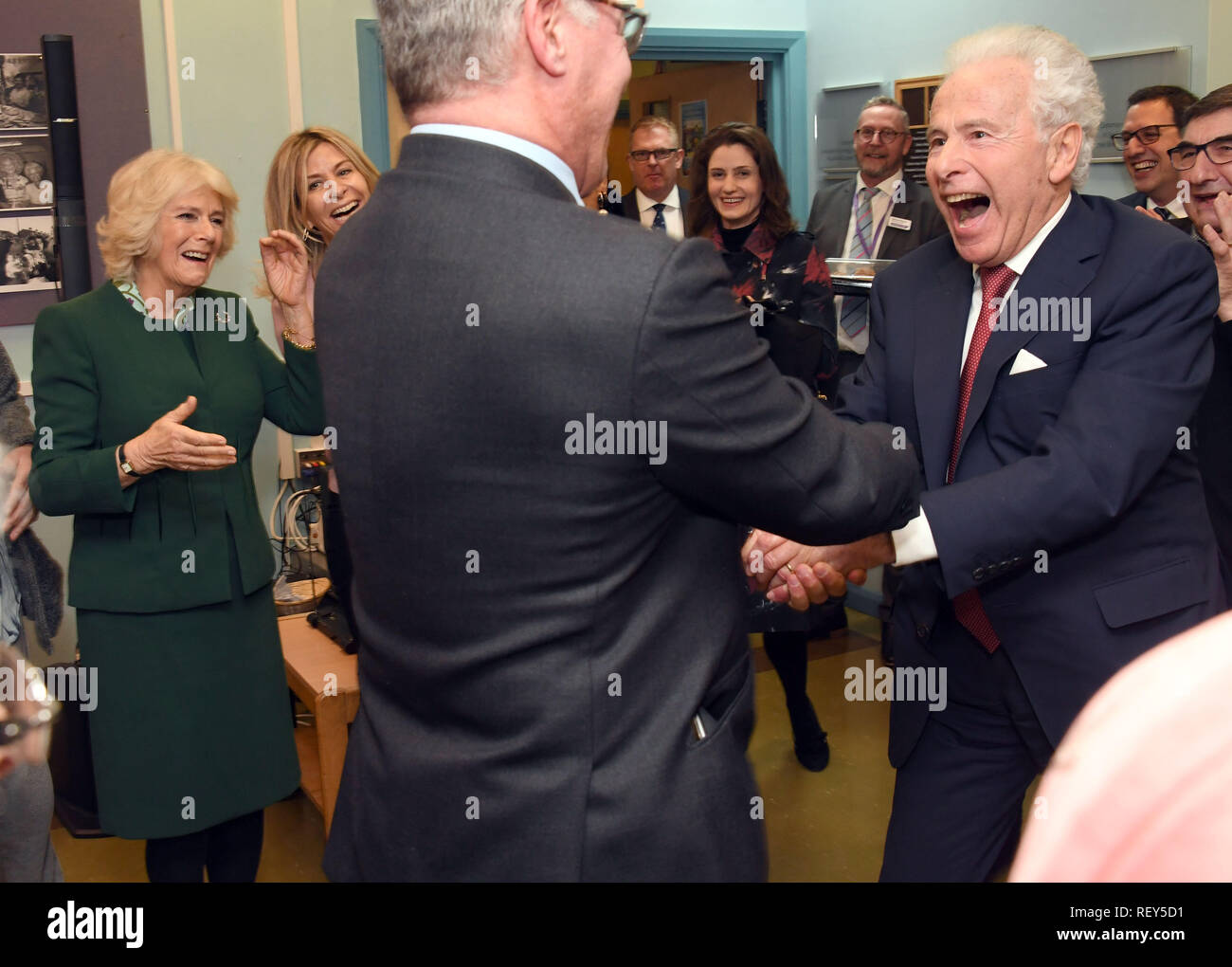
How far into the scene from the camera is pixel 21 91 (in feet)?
14.0

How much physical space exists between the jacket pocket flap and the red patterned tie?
0.19 m

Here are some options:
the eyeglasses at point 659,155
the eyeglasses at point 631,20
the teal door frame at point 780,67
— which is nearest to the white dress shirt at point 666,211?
the eyeglasses at point 659,155

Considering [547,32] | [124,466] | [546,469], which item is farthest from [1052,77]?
[124,466]

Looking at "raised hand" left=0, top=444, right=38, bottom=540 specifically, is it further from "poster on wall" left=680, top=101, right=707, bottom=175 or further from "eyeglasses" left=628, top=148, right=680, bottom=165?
"poster on wall" left=680, top=101, right=707, bottom=175

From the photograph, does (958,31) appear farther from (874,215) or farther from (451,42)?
(451,42)

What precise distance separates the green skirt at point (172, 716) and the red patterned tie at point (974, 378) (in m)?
1.56

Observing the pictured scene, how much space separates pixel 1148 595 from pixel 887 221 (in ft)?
11.9

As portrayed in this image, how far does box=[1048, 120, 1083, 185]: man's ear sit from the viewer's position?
6.40 ft

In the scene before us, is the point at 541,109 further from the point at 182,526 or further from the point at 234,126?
the point at 234,126

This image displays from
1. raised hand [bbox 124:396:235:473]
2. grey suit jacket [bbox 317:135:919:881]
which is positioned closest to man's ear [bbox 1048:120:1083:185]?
grey suit jacket [bbox 317:135:919:881]

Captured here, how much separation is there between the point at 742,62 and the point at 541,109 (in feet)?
19.8

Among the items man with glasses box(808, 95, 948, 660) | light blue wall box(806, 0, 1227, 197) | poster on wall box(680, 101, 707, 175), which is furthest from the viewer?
poster on wall box(680, 101, 707, 175)

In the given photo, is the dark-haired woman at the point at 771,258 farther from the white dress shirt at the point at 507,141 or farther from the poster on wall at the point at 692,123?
the poster on wall at the point at 692,123
